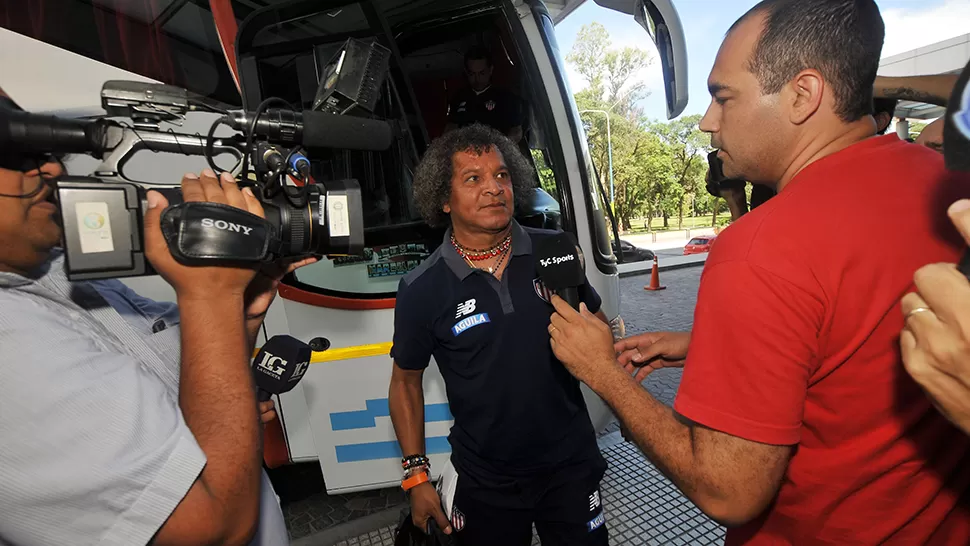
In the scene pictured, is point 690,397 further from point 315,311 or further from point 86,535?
point 315,311

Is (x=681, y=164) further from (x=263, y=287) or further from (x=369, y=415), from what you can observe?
(x=263, y=287)

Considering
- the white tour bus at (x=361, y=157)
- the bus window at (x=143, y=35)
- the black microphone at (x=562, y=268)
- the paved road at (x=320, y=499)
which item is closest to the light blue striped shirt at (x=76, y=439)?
the black microphone at (x=562, y=268)

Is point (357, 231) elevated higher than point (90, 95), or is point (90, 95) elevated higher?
point (90, 95)

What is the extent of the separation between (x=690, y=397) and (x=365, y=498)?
8.56ft

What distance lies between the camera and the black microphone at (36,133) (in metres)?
0.71

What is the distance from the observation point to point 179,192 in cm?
85

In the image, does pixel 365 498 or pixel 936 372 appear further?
pixel 365 498

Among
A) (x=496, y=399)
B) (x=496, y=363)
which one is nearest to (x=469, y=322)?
(x=496, y=363)

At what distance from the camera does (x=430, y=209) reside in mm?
2186

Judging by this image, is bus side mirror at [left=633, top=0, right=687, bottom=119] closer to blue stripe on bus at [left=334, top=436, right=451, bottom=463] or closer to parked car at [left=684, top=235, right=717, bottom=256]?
blue stripe on bus at [left=334, top=436, right=451, bottom=463]

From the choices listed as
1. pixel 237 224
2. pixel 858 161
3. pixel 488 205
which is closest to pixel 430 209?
pixel 488 205

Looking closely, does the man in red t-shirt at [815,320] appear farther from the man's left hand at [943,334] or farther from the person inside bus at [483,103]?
the person inside bus at [483,103]

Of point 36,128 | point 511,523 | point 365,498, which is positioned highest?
point 36,128

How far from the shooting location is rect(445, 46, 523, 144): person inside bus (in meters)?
3.15
